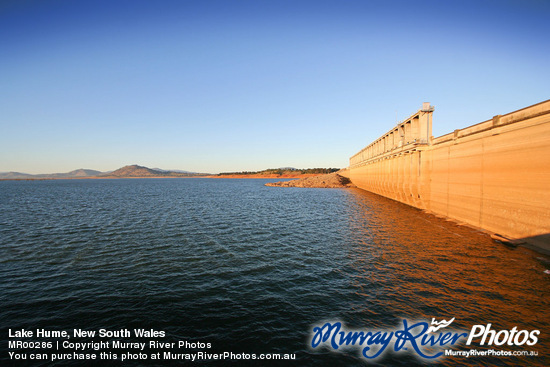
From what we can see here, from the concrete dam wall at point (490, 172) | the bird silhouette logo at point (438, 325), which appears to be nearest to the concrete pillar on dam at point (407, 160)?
the concrete dam wall at point (490, 172)

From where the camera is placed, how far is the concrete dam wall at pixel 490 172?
1697 cm

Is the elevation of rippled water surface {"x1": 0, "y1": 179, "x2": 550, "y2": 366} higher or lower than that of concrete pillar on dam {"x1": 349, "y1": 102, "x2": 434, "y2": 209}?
lower

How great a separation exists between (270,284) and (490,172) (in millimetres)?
20998

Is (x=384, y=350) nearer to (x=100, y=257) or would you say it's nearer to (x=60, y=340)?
(x=60, y=340)

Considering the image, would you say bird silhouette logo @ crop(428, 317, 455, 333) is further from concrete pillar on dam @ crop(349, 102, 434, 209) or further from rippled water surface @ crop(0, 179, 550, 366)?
concrete pillar on dam @ crop(349, 102, 434, 209)

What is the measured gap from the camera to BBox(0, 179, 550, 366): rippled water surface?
943 centimetres

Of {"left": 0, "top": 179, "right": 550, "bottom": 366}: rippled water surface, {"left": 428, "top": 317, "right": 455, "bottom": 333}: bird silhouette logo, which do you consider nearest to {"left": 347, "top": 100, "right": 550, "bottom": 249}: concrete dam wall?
{"left": 0, "top": 179, "right": 550, "bottom": 366}: rippled water surface

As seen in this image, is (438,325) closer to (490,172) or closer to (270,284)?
(270,284)

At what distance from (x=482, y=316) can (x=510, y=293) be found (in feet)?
10.5

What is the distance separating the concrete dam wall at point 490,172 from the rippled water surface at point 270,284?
7.34ft

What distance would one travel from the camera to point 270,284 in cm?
1307

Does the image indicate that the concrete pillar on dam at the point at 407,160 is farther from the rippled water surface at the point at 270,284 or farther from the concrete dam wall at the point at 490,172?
the rippled water surface at the point at 270,284

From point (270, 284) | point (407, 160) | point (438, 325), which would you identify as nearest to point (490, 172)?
point (438, 325)

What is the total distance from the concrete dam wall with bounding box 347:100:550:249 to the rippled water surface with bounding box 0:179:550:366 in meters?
2.24
